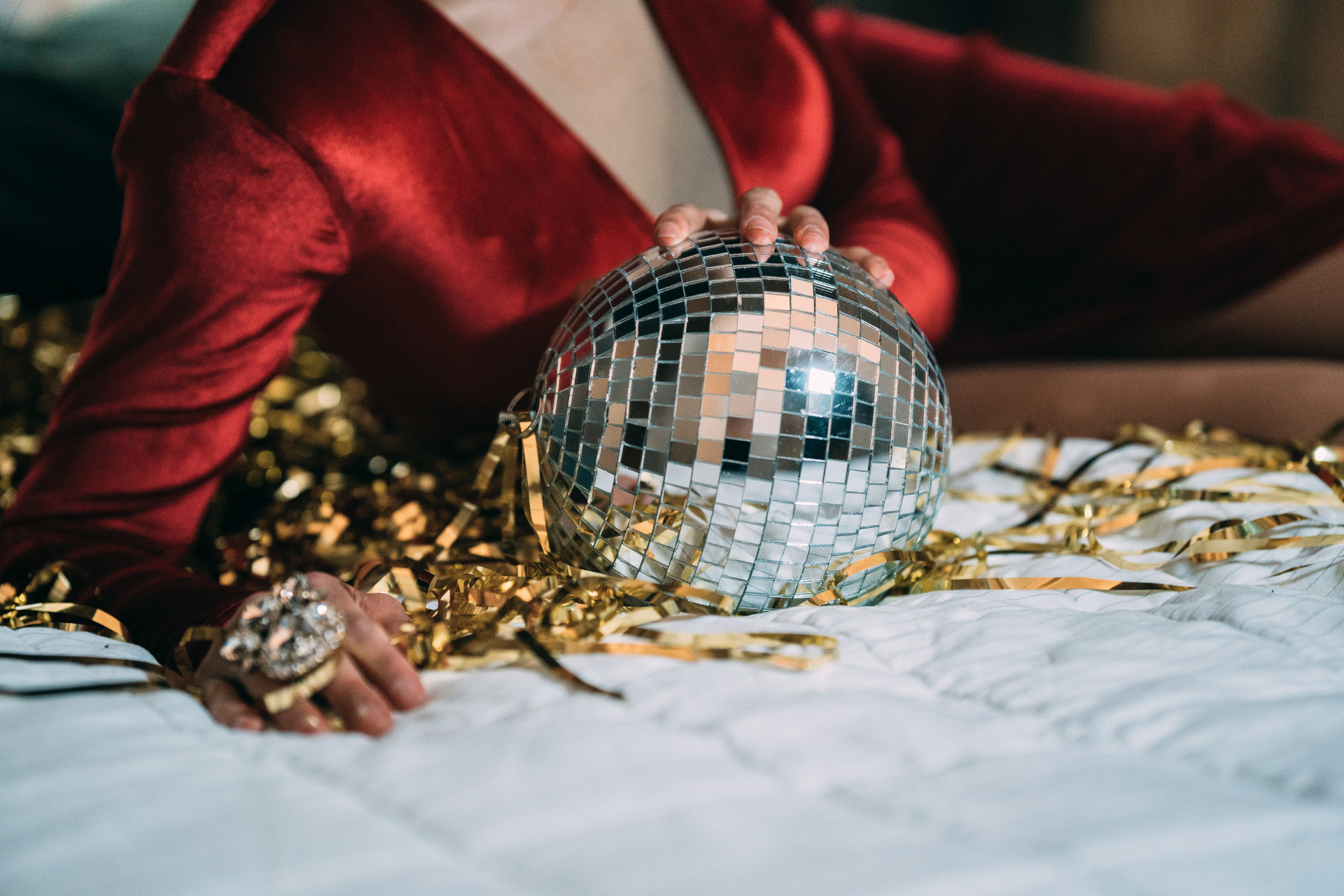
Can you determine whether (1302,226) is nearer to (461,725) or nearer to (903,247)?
(903,247)

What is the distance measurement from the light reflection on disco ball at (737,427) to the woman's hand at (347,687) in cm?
13

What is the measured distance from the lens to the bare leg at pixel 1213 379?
939mm

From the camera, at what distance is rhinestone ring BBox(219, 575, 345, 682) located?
0.42 m

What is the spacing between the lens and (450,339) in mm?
737

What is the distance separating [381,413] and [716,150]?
0.50m

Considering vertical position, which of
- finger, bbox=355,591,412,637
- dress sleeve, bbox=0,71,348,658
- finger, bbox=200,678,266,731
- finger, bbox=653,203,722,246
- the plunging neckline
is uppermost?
the plunging neckline

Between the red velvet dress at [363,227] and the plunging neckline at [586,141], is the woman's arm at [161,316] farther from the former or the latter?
the plunging neckline at [586,141]

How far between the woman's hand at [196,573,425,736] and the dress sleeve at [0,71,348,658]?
161mm

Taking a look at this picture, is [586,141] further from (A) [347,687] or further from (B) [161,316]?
(A) [347,687]

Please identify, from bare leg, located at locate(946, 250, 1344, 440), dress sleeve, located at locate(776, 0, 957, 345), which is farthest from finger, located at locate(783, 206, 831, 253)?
bare leg, located at locate(946, 250, 1344, 440)

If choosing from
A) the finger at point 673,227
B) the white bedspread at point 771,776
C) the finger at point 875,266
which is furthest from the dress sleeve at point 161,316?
the finger at point 875,266

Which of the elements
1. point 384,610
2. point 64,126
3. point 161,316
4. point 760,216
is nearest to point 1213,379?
point 760,216

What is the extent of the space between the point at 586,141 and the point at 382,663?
1.68 ft

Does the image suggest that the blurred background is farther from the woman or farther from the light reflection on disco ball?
the light reflection on disco ball
